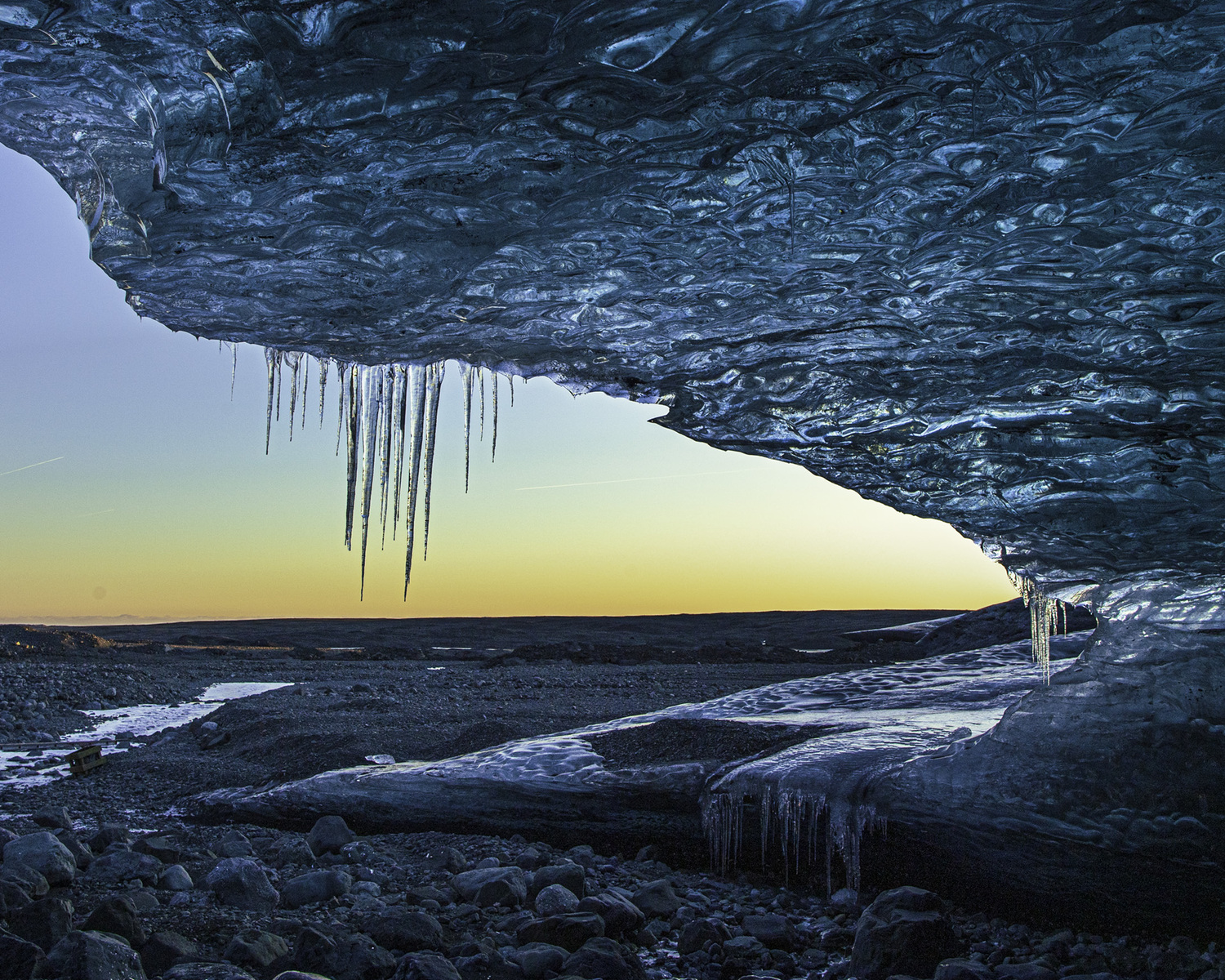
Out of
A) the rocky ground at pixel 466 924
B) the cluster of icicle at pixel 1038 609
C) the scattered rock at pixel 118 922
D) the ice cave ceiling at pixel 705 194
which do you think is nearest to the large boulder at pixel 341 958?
the rocky ground at pixel 466 924

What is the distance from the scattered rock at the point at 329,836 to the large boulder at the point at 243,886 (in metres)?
0.64

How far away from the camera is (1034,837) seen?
394cm

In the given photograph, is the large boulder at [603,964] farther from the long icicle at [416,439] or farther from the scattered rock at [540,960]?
the long icicle at [416,439]

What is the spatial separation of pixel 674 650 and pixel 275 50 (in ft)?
59.1

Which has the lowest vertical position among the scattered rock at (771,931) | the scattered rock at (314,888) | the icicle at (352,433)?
the scattered rock at (771,931)

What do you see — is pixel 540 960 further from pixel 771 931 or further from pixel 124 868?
pixel 124 868

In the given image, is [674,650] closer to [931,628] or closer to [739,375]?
[931,628]

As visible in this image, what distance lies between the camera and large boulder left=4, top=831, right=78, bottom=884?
358cm

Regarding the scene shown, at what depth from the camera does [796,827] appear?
421cm

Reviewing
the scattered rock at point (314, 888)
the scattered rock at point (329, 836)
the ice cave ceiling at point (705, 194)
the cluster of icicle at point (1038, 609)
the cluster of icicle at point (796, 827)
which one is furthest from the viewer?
the cluster of icicle at point (1038, 609)

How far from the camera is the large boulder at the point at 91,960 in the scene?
2.57 meters

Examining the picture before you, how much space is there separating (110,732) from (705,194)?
8.85 meters

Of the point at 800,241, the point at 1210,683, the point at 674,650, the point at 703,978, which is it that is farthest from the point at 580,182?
the point at 674,650

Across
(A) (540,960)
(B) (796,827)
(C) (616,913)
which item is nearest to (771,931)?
(C) (616,913)
